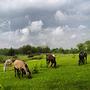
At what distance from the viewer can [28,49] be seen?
6983 inches

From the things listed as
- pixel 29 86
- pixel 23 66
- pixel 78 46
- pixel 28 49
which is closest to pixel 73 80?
pixel 29 86

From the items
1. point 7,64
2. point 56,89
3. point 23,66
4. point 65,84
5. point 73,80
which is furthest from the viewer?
point 7,64

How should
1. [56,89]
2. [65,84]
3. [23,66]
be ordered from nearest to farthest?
[56,89] < [65,84] < [23,66]

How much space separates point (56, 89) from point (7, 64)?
92.0 feet

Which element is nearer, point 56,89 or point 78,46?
point 56,89

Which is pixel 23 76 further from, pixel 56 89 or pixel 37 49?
pixel 37 49

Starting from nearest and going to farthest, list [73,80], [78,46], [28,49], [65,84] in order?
[65,84]
[73,80]
[28,49]
[78,46]

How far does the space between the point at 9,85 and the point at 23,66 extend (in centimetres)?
589

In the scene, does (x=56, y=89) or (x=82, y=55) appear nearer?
(x=56, y=89)

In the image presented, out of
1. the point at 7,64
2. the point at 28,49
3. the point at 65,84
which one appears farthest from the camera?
the point at 28,49

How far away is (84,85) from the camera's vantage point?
83.0ft

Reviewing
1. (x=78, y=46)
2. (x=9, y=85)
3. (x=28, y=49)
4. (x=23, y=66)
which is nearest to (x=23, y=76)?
(x=23, y=66)

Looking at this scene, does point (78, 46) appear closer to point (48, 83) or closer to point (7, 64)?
point (7, 64)

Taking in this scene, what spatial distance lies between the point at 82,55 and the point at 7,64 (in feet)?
42.4
